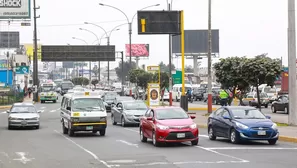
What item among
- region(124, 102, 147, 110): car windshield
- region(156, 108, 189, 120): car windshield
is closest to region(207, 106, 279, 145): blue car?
region(156, 108, 189, 120): car windshield

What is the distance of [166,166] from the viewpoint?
48.7 ft

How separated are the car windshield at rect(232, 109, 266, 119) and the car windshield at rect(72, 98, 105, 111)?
24.0 feet

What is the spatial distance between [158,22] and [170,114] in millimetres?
15825

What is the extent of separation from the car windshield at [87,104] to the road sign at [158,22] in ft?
32.6

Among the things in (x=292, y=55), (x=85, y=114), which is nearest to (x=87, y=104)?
(x=85, y=114)

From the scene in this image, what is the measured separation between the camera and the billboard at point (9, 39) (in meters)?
149

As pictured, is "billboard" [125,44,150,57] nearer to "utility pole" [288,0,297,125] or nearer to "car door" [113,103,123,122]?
"car door" [113,103,123,122]

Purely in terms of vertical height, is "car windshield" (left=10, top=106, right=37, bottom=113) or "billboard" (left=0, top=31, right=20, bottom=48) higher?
"billboard" (left=0, top=31, right=20, bottom=48)

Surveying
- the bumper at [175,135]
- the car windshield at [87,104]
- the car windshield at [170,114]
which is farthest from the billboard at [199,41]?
the bumper at [175,135]

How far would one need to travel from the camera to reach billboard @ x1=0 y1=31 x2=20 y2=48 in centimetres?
14860

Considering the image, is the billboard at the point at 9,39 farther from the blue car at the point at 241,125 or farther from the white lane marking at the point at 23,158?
the white lane marking at the point at 23,158

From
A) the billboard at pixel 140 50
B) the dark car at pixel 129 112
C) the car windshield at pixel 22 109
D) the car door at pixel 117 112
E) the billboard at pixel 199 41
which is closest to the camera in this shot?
the dark car at pixel 129 112

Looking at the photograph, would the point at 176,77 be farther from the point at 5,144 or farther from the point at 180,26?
the point at 5,144

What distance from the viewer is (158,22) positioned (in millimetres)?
36344
